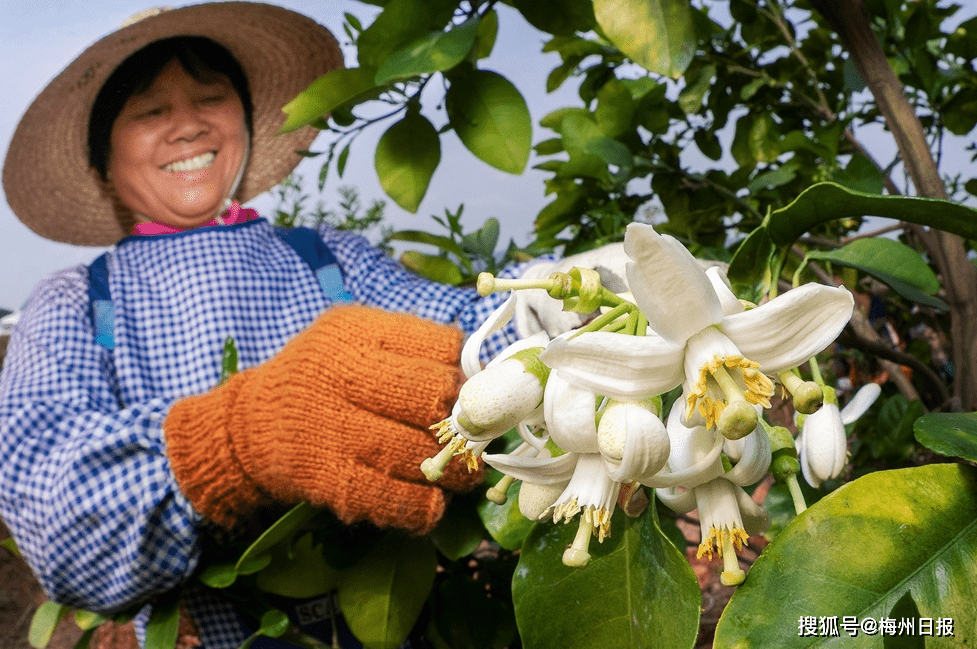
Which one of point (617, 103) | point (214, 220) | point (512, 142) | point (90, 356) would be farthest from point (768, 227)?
point (214, 220)

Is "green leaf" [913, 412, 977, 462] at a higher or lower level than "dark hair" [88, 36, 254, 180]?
lower

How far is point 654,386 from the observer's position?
21 cm

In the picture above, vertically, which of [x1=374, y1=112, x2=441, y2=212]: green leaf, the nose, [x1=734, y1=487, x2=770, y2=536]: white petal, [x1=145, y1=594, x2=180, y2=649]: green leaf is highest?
the nose

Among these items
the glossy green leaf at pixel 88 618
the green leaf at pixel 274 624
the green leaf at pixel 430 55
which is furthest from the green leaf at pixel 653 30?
the glossy green leaf at pixel 88 618

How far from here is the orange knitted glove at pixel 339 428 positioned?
19.0 inches

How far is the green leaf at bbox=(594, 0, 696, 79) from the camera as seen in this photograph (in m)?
0.41

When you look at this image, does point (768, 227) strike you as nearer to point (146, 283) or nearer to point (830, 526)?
point (830, 526)

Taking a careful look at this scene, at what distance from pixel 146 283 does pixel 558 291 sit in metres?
0.73

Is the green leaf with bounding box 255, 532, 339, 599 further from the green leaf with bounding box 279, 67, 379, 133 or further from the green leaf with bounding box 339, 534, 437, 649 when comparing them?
the green leaf with bounding box 279, 67, 379, 133

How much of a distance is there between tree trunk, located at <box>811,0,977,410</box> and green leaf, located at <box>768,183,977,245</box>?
0.21 m

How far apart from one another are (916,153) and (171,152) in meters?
0.79

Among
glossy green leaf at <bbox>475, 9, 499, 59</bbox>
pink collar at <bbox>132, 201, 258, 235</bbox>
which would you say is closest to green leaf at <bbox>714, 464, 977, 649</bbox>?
glossy green leaf at <bbox>475, 9, 499, 59</bbox>

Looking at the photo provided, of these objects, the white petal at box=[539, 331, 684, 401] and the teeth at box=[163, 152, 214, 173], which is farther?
the teeth at box=[163, 152, 214, 173]

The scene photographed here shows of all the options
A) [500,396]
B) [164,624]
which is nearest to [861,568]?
[500,396]
